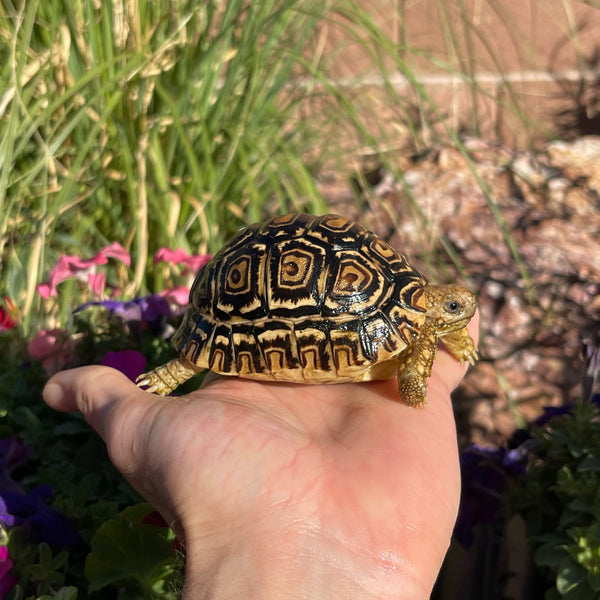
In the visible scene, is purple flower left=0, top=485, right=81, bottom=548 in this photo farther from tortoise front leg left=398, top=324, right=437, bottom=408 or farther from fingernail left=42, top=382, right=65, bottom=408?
tortoise front leg left=398, top=324, right=437, bottom=408

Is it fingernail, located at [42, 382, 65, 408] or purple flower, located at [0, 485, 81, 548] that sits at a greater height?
fingernail, located at [42, 382, 65, 408]

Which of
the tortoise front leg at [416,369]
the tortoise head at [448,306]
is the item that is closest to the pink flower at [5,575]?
the tortoise front leg at [416,369]

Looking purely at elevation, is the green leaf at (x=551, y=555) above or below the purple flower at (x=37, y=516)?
below

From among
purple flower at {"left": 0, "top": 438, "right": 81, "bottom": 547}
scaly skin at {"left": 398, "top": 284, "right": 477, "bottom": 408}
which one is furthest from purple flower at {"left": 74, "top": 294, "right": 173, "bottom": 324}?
scaly skin at {"left": 398, "top": 284, "right": 477, "bottom": 408}

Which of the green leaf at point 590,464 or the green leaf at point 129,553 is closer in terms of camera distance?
the green leaf at point 129,553

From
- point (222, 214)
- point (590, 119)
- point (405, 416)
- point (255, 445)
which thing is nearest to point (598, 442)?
point (405, 416)

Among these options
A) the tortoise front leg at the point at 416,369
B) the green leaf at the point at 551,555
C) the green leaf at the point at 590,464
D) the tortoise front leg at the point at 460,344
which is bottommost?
the green leaf at the point at 551,555

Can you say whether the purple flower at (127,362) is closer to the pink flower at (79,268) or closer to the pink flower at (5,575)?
the pink flower at (79,268)
